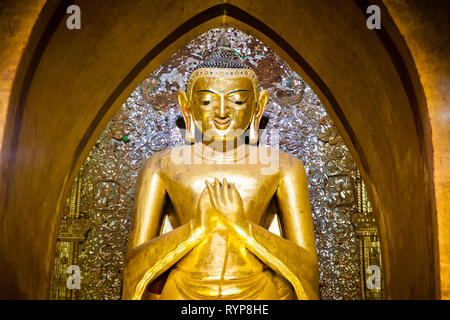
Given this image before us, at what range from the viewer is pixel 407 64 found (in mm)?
2213

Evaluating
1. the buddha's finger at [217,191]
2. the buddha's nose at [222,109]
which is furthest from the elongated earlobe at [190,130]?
the buddha's finger at [217,191]

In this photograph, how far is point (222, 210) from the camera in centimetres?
264

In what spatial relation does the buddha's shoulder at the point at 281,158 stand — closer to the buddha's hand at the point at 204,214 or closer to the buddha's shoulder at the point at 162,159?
the buddha's shoulder at the point at 162,159

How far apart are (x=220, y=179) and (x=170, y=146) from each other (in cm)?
65

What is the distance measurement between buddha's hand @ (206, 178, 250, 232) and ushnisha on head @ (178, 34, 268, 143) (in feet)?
1.33

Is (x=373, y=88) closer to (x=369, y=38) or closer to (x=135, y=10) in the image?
(x=369, y=38)

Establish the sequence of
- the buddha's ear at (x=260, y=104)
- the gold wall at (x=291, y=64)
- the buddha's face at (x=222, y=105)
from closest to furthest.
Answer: the gold wall at (x=291, y=64), the buddha's face at (x=222, y=105), the buddha's ear at (x=260, y=104)

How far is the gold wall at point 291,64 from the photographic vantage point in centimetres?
212

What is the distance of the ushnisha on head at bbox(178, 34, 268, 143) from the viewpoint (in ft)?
9.82

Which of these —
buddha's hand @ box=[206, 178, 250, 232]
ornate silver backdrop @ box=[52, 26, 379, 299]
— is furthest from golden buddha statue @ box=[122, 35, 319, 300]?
ornate silver backdrop @ box=[52, 26, 379, 299]

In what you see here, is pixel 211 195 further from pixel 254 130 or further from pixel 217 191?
pixel 254 130

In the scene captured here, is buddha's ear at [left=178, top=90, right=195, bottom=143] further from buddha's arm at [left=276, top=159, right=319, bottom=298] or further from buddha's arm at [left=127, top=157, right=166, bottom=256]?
buddha's arm at [left=276, top=159, right=319, bottom=298]

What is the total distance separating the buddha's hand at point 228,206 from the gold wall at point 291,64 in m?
0.69

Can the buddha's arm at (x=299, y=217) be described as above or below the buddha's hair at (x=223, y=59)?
below
